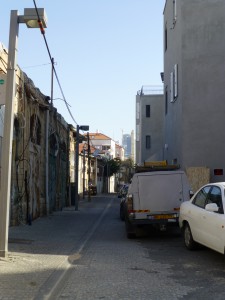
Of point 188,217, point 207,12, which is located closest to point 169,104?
point 207,12

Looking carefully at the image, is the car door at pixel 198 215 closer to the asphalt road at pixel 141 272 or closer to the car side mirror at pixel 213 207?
the asphalt road at pixel 141 272

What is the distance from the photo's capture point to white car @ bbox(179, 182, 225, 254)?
814 cm

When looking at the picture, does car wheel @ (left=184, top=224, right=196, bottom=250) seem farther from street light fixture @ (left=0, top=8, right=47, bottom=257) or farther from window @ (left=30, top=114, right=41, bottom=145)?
window @ (left=30, top=114, right=41, bottom=145)

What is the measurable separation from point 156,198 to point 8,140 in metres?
5.06

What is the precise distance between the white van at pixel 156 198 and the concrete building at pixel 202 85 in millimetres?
12373

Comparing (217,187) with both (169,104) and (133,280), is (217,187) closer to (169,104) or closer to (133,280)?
(133,280)

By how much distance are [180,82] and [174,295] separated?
20.4 metres

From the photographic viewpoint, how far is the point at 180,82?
25.7 metres

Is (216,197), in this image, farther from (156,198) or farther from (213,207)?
(156,198)

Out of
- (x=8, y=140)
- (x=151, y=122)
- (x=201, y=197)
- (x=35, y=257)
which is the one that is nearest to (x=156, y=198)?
(x=201, y=197)

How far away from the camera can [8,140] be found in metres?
8.70

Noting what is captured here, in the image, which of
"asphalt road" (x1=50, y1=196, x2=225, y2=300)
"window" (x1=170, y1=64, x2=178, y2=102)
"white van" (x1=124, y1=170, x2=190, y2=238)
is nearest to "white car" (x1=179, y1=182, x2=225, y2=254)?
"asphalt road" (x1=50, y1=196, x2=225, y2=300)

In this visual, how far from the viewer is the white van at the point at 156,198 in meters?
12.2

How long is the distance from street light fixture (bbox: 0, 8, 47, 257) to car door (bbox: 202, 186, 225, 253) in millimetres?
3789
